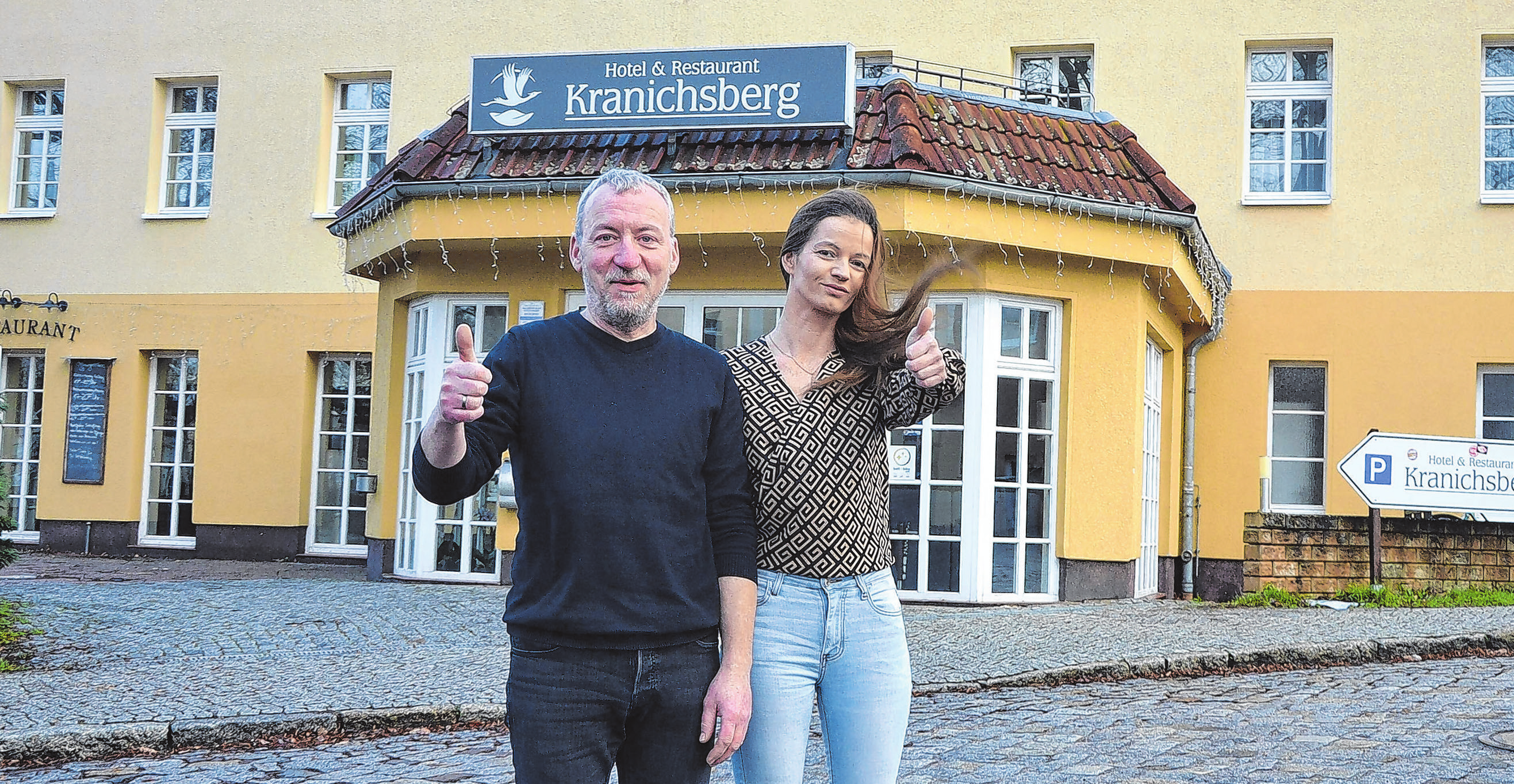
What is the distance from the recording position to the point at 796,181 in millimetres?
10516

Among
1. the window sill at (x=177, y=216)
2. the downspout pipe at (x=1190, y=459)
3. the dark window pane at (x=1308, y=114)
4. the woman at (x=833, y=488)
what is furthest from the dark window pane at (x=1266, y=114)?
the woman at (x=833, y=488)

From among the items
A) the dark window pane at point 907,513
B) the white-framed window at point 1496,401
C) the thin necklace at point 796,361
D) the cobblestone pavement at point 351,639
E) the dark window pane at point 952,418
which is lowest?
the cobblestone pavement at point 351,639

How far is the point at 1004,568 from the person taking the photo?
11359 mm

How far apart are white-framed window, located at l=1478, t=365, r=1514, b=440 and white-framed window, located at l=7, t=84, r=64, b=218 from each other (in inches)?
682

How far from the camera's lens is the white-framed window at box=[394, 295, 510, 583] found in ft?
40.5

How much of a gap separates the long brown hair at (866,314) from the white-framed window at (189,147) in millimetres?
16590

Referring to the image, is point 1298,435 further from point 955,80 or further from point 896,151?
point 896,151

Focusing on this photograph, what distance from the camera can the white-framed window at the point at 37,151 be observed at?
18641 millimetres

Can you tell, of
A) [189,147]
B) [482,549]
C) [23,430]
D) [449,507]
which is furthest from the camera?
[189,147]

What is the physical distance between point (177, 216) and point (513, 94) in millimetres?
8542

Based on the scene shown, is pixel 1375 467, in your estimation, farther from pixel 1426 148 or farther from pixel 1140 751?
pixel 1140 751

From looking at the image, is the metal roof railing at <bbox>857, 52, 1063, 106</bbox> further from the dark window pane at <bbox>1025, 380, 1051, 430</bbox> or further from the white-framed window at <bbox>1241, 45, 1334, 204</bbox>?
the dark window pane at <bbox>1025, 380, 1051, 430</bbox>

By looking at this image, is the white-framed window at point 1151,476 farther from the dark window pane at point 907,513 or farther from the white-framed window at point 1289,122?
the white-framed window at point 1289,122

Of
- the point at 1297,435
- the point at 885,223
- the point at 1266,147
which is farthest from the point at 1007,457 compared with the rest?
the point at 1266,147
